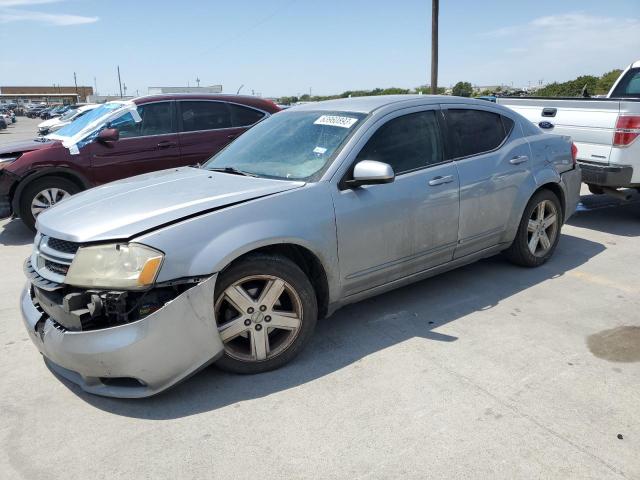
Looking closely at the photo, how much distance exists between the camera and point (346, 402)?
9.64 ft

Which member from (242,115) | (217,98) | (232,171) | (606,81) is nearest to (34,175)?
(217,98)

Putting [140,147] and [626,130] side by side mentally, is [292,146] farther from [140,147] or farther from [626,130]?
[626,130]

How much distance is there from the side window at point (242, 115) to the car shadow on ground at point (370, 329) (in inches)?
165

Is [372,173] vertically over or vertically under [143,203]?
over

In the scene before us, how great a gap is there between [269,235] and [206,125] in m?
4.84

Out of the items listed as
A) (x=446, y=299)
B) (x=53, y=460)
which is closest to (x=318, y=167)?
(x=446, y=299)

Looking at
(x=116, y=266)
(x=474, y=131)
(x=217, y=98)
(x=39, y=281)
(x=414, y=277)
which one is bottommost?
(x=414, y=277)

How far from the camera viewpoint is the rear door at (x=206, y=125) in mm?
7242

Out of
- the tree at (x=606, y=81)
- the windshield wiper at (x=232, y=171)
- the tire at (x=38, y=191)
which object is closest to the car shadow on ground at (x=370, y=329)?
the windshield wiper at (x=232, y=171)

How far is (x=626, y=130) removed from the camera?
233 inches

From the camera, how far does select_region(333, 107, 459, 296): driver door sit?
11.5 ft

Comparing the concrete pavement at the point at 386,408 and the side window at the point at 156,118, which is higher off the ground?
the side window at the point at 156,118

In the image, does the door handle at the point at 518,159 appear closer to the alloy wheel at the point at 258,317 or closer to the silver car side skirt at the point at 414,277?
the silver car side skirt at the point at 414,277

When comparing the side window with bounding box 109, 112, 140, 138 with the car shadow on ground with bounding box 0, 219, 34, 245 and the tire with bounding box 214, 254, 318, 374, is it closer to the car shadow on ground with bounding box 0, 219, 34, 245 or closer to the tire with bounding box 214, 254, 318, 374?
the car shadow on ground with bounding box 0, 219, 34, 245
